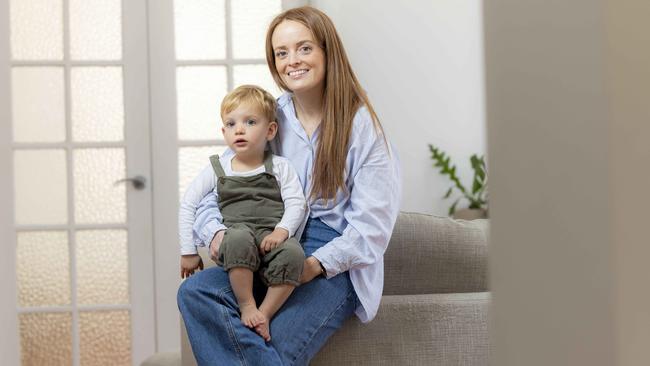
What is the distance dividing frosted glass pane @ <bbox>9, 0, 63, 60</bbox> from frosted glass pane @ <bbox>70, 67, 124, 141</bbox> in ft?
0.59

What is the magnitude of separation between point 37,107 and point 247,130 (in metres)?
3.04

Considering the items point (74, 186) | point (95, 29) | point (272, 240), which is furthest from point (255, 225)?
point (95, 29)

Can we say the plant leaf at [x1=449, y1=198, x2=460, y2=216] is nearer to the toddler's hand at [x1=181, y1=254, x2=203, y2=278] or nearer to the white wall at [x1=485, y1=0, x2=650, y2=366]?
the toddler's hand at [x1=181, y1=254, x2=203, y2=278]

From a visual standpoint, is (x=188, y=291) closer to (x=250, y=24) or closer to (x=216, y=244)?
(x=216, y=244)

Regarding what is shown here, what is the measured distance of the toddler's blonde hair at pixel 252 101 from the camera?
7.30ft

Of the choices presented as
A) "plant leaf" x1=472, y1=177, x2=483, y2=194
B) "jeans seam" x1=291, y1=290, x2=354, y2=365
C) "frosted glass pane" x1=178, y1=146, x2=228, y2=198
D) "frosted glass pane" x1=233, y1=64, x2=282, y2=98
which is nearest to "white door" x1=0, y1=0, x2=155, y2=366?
"frosted glass pane" x1=178, y1=146, x2=228, y2=198

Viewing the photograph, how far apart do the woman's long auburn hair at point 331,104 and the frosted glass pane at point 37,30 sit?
2908mm

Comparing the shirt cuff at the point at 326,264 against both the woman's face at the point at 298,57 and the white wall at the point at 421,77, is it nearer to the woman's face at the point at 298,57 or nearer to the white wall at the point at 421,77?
the woman's face at the point at 298,57

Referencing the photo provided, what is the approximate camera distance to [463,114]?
5.55 m

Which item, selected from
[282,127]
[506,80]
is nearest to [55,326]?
[282,127]

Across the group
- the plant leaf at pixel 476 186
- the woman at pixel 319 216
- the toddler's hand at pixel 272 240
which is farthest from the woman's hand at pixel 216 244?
the plant leaf at pixel 476 186

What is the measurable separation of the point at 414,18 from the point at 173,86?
1.42m

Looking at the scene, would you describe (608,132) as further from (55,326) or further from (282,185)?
(55,326)

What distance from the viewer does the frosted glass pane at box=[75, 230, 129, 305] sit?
4.94 metres
